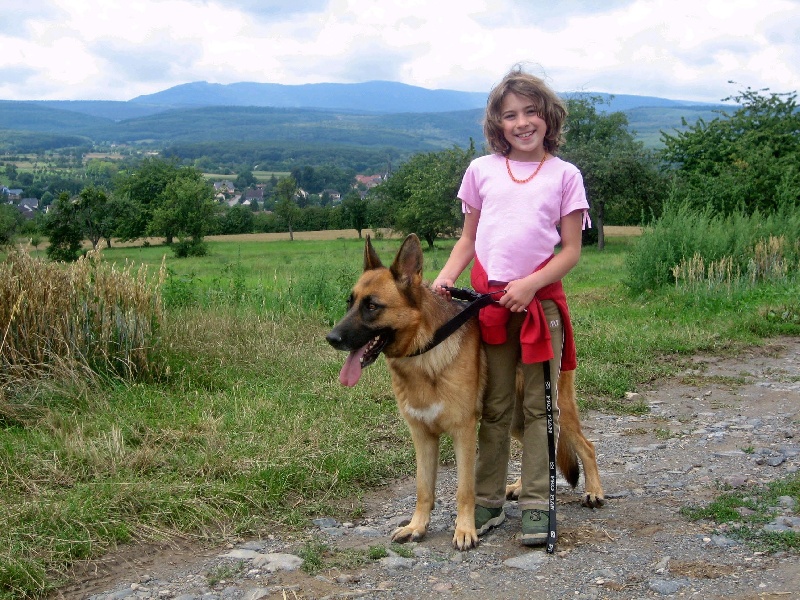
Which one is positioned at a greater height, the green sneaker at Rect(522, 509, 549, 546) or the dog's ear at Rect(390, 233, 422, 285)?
the dog's ear at Rect(390, 233, 422, 285)

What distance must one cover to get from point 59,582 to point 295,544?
3.78 ft

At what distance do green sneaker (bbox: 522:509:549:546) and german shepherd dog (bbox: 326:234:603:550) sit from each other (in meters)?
0.27

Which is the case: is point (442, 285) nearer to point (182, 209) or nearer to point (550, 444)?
point (550, 444)

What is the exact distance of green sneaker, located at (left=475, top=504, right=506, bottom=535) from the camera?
417 centimetres

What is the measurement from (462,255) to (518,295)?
0.62 meters

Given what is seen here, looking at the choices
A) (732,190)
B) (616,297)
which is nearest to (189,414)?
(616,297)

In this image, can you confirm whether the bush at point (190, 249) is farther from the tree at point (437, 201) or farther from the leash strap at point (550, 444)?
the leash strap at point (550, 444)

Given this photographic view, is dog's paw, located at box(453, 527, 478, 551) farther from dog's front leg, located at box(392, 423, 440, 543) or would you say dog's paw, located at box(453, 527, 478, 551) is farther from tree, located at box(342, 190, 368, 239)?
tree, located at box(342, 190, 368, 239)

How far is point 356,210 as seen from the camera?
64.9 metres

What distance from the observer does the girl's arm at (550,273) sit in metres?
3.77

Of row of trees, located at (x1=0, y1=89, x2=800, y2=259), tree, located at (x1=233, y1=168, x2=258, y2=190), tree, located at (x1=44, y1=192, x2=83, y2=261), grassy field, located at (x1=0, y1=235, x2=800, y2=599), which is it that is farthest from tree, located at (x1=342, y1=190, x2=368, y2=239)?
grassy field, located at (x1=0, y1=235, x2=800, y2=599)

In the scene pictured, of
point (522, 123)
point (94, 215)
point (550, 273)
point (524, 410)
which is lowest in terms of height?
point (94, 215)

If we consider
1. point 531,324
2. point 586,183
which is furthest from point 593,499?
point 586,183

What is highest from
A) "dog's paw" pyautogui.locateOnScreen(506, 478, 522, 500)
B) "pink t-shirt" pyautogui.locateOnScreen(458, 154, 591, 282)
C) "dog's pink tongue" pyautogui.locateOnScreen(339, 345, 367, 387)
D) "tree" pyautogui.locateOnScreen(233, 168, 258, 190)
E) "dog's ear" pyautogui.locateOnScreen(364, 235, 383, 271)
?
"tree" pyautogui.locateOnScreen(233, 168, 258, 190)
